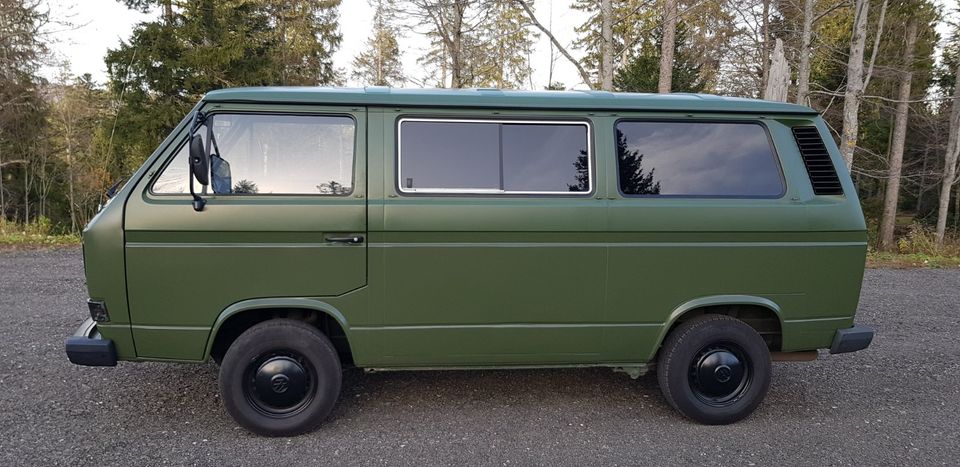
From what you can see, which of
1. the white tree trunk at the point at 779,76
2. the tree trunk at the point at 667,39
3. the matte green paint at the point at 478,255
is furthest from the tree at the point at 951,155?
the matte green paint at the point at 478,255

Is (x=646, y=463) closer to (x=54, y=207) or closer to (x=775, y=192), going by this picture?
(x=775, y=192)

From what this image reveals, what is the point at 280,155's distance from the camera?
10.9 feet

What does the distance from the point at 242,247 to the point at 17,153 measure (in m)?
21.4

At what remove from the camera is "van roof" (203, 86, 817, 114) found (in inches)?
132

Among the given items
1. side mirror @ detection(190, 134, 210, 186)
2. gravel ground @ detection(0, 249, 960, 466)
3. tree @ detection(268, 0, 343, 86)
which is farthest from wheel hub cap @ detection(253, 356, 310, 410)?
tree @ detection(268, 0, 343, 86)

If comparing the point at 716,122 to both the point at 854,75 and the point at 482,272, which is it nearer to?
the point at 482,272

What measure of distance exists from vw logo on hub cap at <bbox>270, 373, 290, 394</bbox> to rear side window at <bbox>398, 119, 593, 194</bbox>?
139cm

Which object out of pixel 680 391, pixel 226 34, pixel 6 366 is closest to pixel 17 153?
pixel 226 34

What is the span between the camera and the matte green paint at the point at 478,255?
10.7ft

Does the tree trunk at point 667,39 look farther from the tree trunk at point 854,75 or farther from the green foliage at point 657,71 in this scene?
the tree trunk at point 854,75

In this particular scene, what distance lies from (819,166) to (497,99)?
2.25 m

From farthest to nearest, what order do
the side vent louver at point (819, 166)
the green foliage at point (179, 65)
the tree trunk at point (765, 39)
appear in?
the green foliage at point (179, 65)
the tree trunk at point (765, 39)
the side vent louver at point (819, 166)

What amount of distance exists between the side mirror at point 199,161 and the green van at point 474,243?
0.27ft

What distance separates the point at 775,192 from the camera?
3.63 m
